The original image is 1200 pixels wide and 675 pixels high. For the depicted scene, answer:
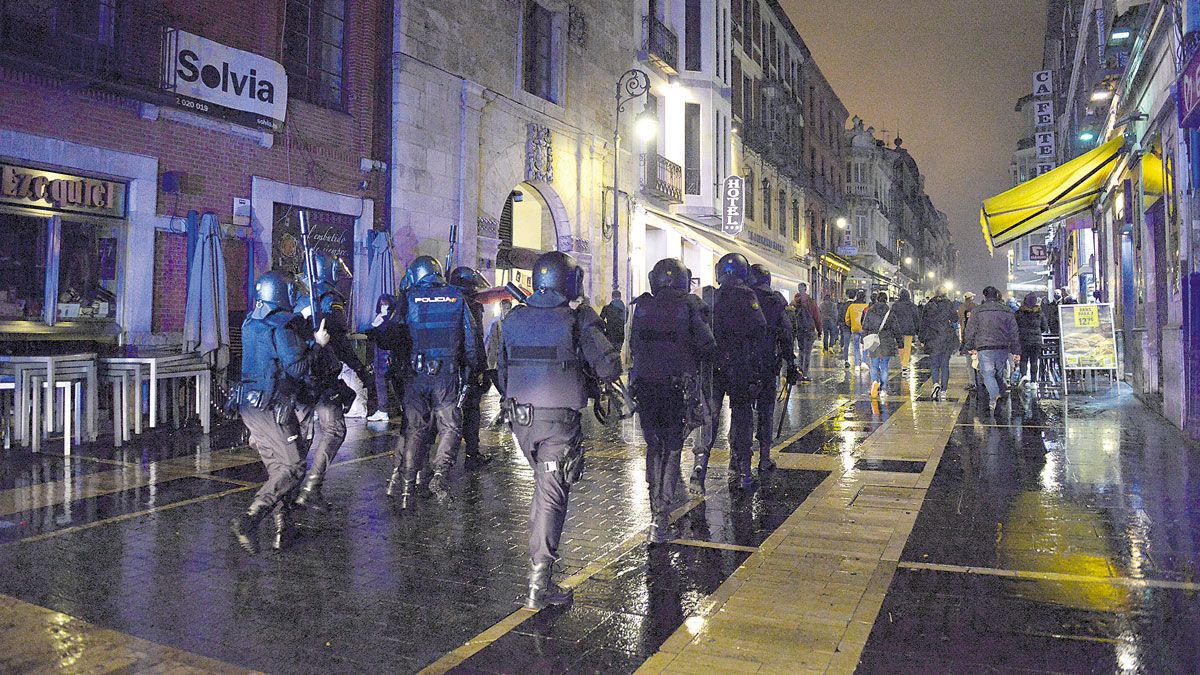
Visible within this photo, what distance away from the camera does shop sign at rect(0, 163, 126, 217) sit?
9.20 meters

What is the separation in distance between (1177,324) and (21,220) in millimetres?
13157

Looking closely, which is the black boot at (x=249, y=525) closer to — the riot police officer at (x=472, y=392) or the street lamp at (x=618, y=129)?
the riot police officer at (x=472, y=392)

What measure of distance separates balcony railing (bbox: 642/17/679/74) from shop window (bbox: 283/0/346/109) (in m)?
9.94

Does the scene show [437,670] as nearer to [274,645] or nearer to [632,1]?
[274,645]

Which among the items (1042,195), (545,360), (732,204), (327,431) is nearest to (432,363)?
(327,431)

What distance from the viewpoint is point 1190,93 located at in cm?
841

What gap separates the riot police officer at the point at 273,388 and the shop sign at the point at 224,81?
666 cm

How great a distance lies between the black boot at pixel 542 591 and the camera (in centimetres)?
406

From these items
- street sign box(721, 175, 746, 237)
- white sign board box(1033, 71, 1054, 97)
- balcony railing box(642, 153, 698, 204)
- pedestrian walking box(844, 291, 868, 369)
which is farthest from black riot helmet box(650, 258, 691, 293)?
white sign board box(1033, 71, 1054, 97)

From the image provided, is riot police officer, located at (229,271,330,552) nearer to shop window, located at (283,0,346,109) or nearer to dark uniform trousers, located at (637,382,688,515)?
dark uniform trousers, located at (637,382,688,515)

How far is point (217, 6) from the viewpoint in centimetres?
1116

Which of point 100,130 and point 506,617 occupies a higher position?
point 100,130

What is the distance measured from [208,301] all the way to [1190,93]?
11129mm

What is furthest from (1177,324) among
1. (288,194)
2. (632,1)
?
(632,1)
